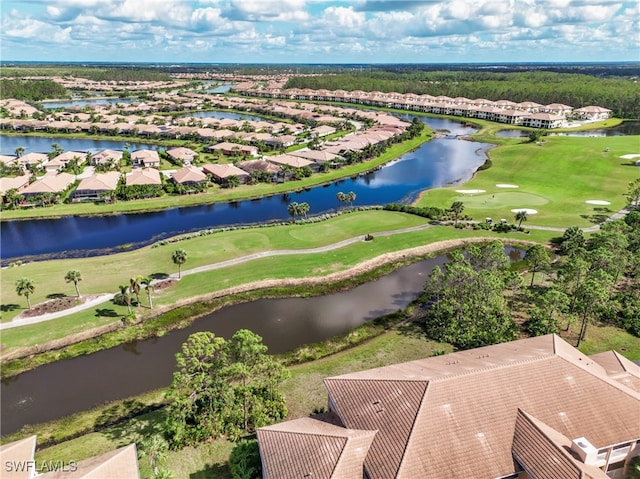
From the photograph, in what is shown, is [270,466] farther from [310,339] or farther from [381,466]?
[310,339]

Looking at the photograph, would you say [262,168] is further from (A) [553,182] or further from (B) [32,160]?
(A) [553,182]

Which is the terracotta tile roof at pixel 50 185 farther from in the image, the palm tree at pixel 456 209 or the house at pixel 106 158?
the palm tree at pixel 456 209

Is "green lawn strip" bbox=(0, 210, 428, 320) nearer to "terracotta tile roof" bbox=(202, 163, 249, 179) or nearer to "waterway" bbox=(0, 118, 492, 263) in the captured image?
"waterway" bbox=(0, 118, 492, 263)

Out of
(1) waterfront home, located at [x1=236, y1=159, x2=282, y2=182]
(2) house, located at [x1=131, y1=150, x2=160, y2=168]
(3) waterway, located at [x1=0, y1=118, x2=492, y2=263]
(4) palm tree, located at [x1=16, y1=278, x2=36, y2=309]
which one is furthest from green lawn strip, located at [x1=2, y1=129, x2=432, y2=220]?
(4) palm tree, located at [x1=16, y1=278, x2=36, y2=309]

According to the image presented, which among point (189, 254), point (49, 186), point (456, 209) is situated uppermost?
point (49, 186)

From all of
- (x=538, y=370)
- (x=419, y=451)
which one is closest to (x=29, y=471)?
(x=419, y=451)

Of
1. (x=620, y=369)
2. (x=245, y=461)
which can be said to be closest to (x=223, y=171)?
(x=245, y=461)
